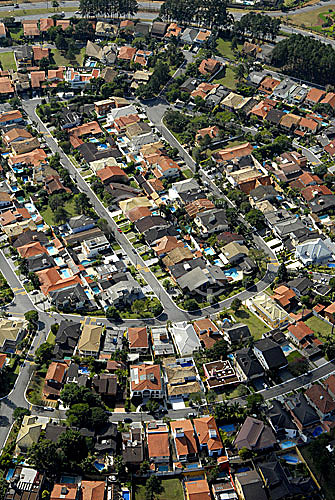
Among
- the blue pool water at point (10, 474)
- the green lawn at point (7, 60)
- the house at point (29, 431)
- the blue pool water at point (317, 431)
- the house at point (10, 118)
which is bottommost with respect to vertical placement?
the blue pool water at point (10, 474)

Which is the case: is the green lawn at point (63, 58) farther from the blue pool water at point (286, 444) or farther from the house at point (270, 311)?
the blue pool water at point (286, 444)

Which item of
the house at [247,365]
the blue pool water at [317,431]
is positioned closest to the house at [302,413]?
the blue pool water at [317,431]

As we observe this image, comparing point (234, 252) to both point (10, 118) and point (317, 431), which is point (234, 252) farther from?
point (10, 118)

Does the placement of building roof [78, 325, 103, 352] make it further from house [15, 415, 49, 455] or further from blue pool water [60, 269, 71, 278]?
blue pool water [60, 269, 71, 278]

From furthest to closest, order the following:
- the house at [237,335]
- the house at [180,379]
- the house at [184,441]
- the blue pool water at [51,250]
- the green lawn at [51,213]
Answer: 1. the green lawn at [51,213]
2. the blue pool water at [51,250]
3. the house at [237,335]
4. the house at [180,379]
5. the house at [184,441]

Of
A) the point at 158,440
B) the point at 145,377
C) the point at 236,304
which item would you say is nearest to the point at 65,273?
the point at 145,377
